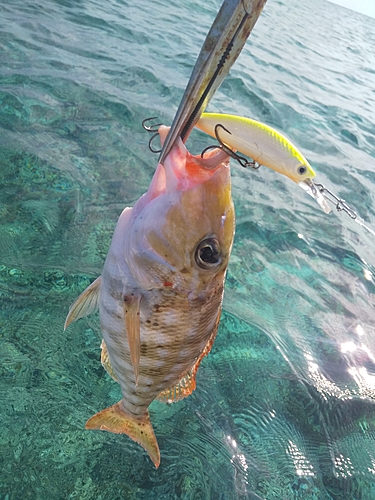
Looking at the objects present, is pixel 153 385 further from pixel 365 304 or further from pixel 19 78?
pixel 19 78

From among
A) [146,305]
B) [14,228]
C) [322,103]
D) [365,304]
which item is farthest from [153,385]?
[322,103]

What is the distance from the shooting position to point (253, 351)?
407cm

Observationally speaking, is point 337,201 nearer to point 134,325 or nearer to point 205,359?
point 134,325

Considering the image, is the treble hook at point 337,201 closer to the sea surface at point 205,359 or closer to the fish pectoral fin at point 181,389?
the fish pectoral fin at point 181,389

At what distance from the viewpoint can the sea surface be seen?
2986 millimetres

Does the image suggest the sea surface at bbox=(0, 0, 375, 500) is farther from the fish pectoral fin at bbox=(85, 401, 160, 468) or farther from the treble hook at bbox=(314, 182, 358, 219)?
the treble hook at bbox=(314, 182, 358, 219)

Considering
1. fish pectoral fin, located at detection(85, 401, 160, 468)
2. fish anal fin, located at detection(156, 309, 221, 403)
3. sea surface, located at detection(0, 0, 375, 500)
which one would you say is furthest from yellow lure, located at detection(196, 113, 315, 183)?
sea surface, located at detection(0, 0, 375, 500)

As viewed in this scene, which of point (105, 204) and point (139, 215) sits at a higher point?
point (139, 215)

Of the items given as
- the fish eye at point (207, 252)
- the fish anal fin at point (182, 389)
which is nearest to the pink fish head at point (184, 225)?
the fish eye at point (207, 252)

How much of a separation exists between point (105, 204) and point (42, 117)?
2.08 m

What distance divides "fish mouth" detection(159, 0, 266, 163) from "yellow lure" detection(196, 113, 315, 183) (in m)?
0.26

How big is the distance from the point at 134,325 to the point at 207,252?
0.50m

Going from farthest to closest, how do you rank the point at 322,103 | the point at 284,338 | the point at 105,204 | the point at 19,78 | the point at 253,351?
1. the point at 322,103
2. the point at 19,78
3. the point at 105,204
4. the point at 284,338
5. the point at 253,351

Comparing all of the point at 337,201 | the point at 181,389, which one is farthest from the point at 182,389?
the point at 337,201
